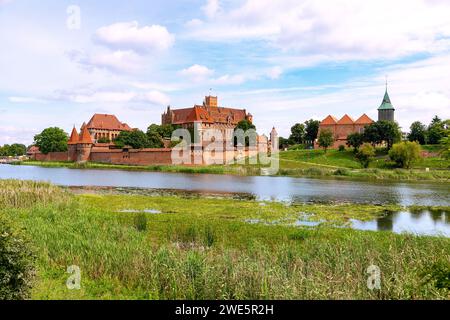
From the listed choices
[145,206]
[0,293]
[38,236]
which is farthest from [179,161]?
[0,293]

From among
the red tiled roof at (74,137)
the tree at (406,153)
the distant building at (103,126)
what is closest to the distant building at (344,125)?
the tree at (406,153)

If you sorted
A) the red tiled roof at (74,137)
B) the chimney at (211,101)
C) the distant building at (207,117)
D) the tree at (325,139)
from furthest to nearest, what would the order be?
the chimney at (211,101), the distant building at (207,117), the red tiled roof at (74,137), the tree at (325,139)

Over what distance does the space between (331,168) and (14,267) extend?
52.1 meters

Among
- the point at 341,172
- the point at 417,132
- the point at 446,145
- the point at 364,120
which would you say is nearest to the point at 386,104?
the point at 364,120

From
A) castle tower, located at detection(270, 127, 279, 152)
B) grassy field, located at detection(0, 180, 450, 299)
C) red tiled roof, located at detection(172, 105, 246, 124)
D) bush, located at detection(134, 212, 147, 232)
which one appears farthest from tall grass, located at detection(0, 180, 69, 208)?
red tiled roof, located at detection(172, 105, 246, 124)

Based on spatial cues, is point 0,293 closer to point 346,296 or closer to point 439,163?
point 346,296

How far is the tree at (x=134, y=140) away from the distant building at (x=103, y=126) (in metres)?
21.4

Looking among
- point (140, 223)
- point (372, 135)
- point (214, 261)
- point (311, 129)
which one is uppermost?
point (311, 129)

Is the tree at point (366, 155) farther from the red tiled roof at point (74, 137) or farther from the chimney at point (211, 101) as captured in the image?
the chimney at point (211, 101)

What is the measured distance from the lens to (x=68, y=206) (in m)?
16.7

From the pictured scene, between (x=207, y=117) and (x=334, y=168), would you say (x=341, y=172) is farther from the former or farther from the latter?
(x=207, y=117)

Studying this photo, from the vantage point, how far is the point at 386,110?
279 feet

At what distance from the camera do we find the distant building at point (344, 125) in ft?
264
